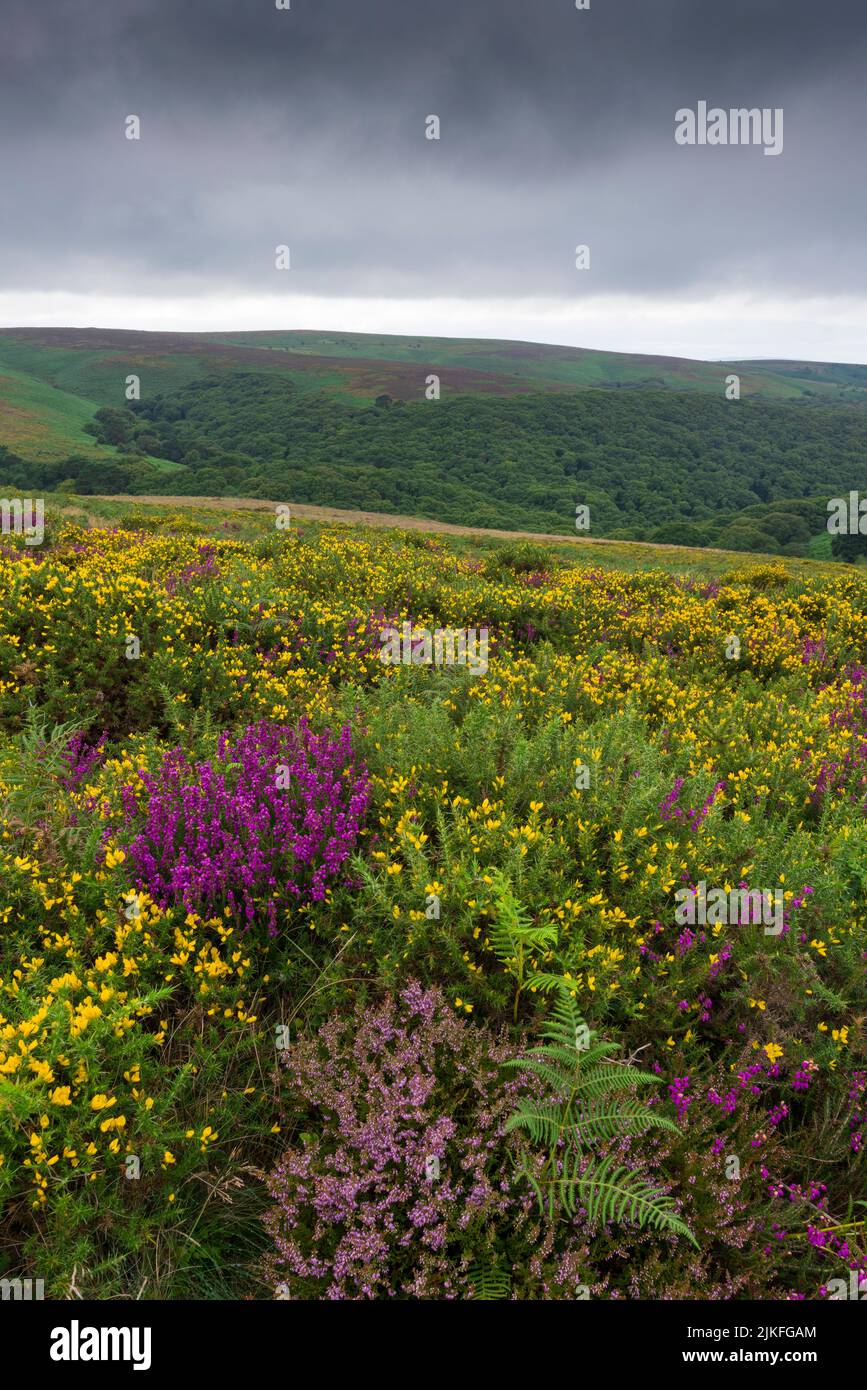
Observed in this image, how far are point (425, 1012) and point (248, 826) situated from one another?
1.46 m

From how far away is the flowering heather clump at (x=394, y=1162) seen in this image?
7.32 feet

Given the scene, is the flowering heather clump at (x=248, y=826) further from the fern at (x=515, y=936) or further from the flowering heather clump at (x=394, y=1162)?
the fern at (x=515, y=936)

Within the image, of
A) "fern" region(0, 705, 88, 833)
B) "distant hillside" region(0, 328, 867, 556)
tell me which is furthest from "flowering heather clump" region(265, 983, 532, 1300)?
"distant hillside" region(0, 328, 867, 556)

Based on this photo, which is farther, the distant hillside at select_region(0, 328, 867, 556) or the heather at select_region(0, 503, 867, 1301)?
the distant hillside at select_region(0, 328, 867, 556)

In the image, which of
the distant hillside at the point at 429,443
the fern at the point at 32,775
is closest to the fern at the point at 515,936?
the fern at the point at 32,775

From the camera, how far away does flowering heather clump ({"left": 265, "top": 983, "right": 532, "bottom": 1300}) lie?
2230 millimetres

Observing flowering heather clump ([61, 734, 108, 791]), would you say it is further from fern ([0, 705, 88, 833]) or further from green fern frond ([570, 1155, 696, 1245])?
green fern frond ([570, 1155, 696, 1245])

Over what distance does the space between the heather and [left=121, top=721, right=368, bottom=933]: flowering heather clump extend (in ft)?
0.07

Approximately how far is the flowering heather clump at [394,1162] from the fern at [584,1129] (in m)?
0.11

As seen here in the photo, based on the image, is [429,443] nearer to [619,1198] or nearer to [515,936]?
[515,936]

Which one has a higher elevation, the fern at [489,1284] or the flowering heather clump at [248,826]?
the flowering heather clump at [248,826]

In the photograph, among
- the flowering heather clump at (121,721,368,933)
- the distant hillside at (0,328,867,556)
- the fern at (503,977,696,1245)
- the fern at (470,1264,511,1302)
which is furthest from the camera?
the distant hillside at (0,328,867,556)

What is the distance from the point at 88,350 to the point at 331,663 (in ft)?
712
